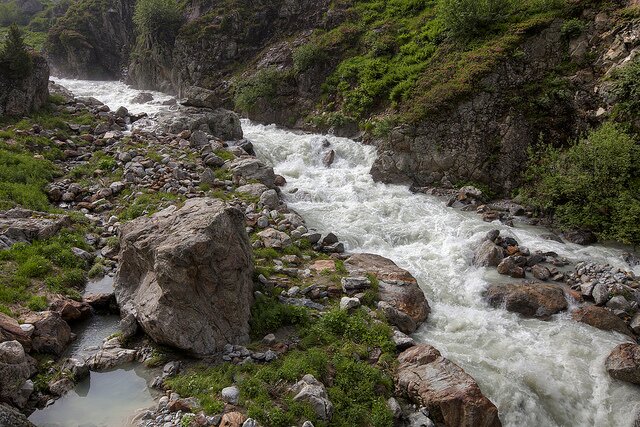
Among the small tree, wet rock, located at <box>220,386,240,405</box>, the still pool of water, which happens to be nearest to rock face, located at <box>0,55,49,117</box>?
the small tree

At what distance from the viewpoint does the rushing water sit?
33.6ft

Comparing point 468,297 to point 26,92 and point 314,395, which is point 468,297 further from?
point 26,92

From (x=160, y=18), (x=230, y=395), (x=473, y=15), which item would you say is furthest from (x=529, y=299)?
(x=160, y=18)

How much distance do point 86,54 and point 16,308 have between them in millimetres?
63609

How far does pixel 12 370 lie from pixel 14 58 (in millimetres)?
24231

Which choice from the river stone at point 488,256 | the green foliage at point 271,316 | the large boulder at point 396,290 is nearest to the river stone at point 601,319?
the river stone at point 488,256

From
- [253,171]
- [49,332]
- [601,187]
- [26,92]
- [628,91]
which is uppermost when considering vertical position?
[628,91]

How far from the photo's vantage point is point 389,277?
14289 millimetres

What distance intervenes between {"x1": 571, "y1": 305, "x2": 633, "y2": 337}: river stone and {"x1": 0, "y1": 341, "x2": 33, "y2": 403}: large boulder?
14.7 m

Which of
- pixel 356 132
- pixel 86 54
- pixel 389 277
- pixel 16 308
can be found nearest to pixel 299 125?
pixel 356 132

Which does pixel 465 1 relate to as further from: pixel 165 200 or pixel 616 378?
pixel 616 378

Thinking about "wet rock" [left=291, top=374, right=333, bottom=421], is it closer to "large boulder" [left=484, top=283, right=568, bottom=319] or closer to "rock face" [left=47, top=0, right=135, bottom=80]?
"large boulder" [left=484, top=283, right=568, bottom=319]

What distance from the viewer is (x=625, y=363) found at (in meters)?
10.6

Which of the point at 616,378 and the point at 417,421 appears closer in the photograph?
the point at 417,421
